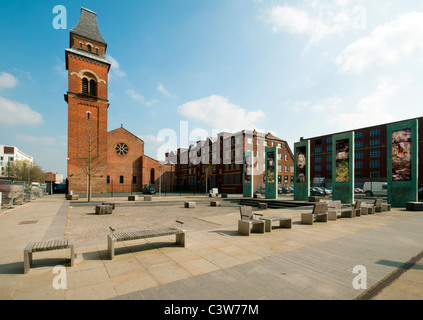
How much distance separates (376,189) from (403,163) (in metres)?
26.7

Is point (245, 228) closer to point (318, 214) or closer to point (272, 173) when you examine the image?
point (318, 214)

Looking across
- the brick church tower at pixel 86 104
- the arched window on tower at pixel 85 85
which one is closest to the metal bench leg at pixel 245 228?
the brick church tower at pixel 86 104

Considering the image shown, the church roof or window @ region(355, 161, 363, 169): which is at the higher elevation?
the church roof

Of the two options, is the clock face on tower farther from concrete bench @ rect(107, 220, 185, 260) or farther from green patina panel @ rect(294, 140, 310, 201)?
concrete bench @ rect(107, 220, 185, 260)

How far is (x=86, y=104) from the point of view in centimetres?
3503

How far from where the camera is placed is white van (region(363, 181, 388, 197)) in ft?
122

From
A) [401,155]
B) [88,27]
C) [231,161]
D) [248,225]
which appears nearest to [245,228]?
[248,225]

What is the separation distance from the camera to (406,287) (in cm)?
392

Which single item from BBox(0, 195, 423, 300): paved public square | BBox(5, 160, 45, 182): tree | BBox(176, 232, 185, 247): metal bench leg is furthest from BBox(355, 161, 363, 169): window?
BBox(5, 160, 45, 182): tree

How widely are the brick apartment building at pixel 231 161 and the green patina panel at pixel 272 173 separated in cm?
1633

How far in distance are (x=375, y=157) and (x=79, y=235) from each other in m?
62.9

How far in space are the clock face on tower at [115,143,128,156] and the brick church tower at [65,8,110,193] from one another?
6.79 meters

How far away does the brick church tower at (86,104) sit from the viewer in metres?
33.4

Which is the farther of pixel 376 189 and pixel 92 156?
pixel 376 189
